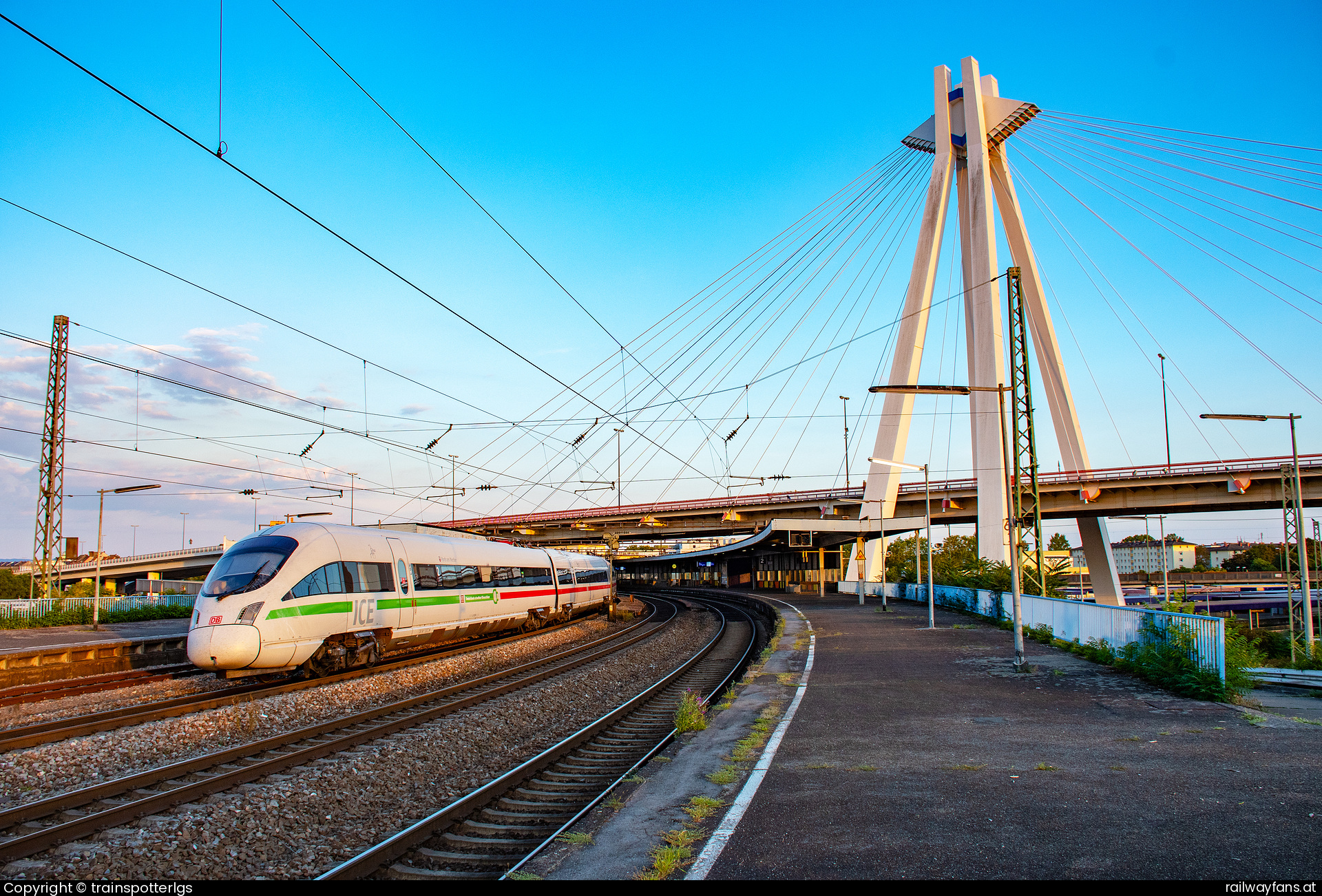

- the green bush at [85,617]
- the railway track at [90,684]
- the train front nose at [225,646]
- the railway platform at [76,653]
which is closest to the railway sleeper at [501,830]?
the train front nose at [225,646]

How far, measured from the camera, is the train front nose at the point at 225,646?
562 inches

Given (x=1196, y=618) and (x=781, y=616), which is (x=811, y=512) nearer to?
(x=781, y=616)

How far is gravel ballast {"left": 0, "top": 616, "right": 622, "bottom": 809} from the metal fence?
1387 centimetres

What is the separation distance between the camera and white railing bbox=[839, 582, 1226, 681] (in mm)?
12516

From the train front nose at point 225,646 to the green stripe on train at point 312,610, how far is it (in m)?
0.50

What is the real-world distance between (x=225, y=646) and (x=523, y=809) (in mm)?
8635

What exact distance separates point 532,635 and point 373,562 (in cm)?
1094

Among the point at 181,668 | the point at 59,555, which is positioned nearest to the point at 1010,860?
the point at 181,668

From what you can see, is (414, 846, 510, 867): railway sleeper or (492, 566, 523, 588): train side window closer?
(414, 846, 510, 867): railway sleeper

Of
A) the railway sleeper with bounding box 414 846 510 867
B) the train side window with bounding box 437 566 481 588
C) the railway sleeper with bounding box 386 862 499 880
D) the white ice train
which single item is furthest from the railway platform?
the railway sleeper with bounding box 386 862 499 880

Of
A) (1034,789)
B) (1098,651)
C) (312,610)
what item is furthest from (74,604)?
(1034,789)

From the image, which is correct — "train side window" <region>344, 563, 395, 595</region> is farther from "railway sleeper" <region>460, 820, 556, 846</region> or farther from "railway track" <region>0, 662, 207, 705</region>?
"railway sleeper" <region>460, 820, 556, 846</region>

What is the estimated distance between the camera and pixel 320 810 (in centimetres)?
812
